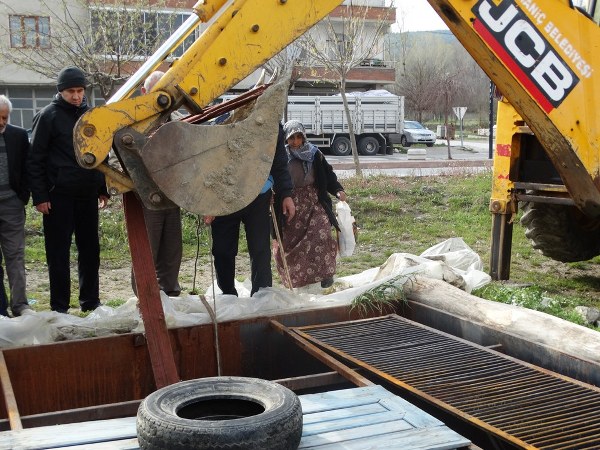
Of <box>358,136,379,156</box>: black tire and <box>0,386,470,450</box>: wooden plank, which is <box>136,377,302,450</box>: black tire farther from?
<box>358,136,379,156</box>: black tire

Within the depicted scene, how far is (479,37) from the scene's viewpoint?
160 inches

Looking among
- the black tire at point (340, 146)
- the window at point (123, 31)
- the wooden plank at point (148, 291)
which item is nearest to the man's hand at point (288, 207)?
the wooden plank at point (148, 291)

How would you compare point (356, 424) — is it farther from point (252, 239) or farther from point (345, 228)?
point (345, 228)

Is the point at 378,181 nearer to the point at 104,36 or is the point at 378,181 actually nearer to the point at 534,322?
the point at 104,36

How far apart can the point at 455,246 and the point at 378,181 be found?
737 cm

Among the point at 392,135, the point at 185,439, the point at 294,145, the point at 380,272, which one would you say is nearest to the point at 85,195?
the point at 294,145

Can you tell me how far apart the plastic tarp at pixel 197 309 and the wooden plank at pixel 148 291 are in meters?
0.56

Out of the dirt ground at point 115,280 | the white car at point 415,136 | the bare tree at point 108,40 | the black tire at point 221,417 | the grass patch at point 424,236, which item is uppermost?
the bare tree at point 108,40

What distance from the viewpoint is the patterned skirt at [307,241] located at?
7.04m

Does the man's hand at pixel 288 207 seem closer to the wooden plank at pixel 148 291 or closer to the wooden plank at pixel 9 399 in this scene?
the wooden plank at pixel 148 291

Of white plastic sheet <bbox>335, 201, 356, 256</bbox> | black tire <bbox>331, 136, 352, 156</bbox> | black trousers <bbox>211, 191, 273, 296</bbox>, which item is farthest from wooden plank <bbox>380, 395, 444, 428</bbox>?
black tire <bbox>331, 136, 352, 156</bbox>

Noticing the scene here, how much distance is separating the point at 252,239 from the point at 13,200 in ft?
6.20

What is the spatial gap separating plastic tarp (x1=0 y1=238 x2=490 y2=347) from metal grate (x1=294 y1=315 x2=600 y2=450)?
1.15 ft

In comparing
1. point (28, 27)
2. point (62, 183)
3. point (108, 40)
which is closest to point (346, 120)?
point (28, 27)
